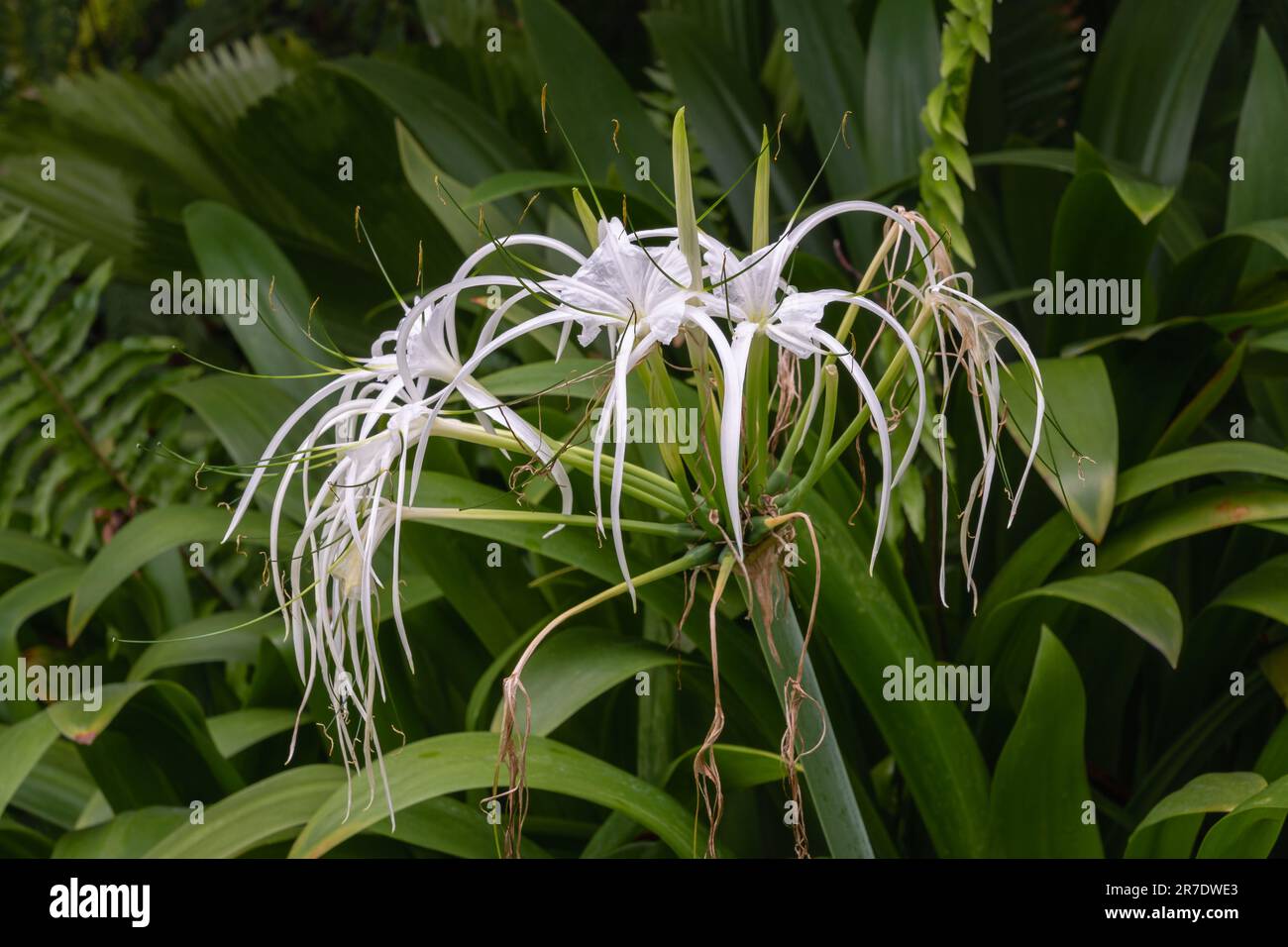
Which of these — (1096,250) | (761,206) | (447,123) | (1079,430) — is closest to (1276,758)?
(1079,430)

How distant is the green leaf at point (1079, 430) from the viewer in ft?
3.55

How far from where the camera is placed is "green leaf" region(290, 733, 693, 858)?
896mm

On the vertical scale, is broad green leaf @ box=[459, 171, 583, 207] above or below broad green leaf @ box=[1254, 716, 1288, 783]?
above

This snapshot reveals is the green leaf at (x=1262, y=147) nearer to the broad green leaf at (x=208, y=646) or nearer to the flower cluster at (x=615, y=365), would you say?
the flower cluster at (x=615, y=365)

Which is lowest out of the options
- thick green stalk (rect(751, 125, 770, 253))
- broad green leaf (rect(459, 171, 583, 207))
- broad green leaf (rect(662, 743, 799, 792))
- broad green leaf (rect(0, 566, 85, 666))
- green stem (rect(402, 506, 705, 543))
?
broad green leaf (rect(662, 743, 799, 792))

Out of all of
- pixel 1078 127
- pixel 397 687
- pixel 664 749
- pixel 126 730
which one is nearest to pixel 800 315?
pixel 664 749

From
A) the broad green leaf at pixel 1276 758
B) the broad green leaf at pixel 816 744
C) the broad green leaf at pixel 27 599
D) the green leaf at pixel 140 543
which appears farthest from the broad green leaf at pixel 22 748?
the broad green leaf at pixel 1276 758

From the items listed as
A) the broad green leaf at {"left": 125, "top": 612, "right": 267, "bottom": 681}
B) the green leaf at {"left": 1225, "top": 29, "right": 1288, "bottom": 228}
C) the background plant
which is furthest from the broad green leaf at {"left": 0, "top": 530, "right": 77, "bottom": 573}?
the green leaf at {"left": 1225, "top": 29, "right": 1288, "bottom": 228}

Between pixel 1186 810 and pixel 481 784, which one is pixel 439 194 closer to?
pixel 481 784

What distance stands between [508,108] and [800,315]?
1.86 m

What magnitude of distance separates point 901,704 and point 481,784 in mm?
420

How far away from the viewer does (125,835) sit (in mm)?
1150

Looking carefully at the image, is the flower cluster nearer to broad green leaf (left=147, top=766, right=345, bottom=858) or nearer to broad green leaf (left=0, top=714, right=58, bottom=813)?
broad green leaf (left=147, top=766, right=345, bottom=858)
